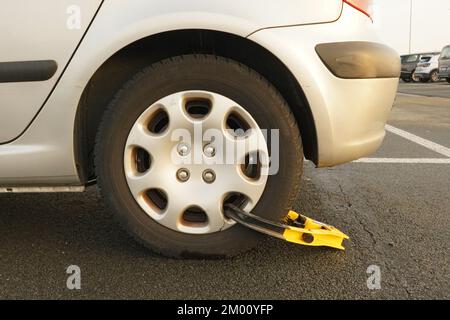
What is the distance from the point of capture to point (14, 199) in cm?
310

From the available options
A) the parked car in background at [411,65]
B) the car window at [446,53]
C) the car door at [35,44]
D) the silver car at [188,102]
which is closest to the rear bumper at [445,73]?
the car window at [446,53]

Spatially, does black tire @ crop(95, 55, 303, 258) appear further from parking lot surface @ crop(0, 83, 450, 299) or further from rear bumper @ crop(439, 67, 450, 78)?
rear bumper @ crop(439, 67, 450, 78)

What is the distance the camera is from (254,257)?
2.19 m

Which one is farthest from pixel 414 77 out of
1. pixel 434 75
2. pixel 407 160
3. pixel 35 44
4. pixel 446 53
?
pixel 35 44

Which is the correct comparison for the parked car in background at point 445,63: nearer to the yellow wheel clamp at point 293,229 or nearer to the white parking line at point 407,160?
the white parking line at point 407,160

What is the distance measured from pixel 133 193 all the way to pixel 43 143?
44 centimetres

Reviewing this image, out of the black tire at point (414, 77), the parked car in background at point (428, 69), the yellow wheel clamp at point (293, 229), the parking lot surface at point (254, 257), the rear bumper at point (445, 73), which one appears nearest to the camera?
the parking lot surface at point (254, 257)

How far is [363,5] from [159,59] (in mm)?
943

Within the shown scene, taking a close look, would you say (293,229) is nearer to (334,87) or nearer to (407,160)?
(334,87)

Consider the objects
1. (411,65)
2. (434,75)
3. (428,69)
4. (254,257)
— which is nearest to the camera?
(254,257)

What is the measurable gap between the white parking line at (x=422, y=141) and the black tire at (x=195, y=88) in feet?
10.0

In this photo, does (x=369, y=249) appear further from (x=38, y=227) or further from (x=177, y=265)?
(x=38, y=227)

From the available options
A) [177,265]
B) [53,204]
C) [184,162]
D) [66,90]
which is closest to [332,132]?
[184,162]

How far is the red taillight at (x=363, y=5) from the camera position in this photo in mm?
2043
